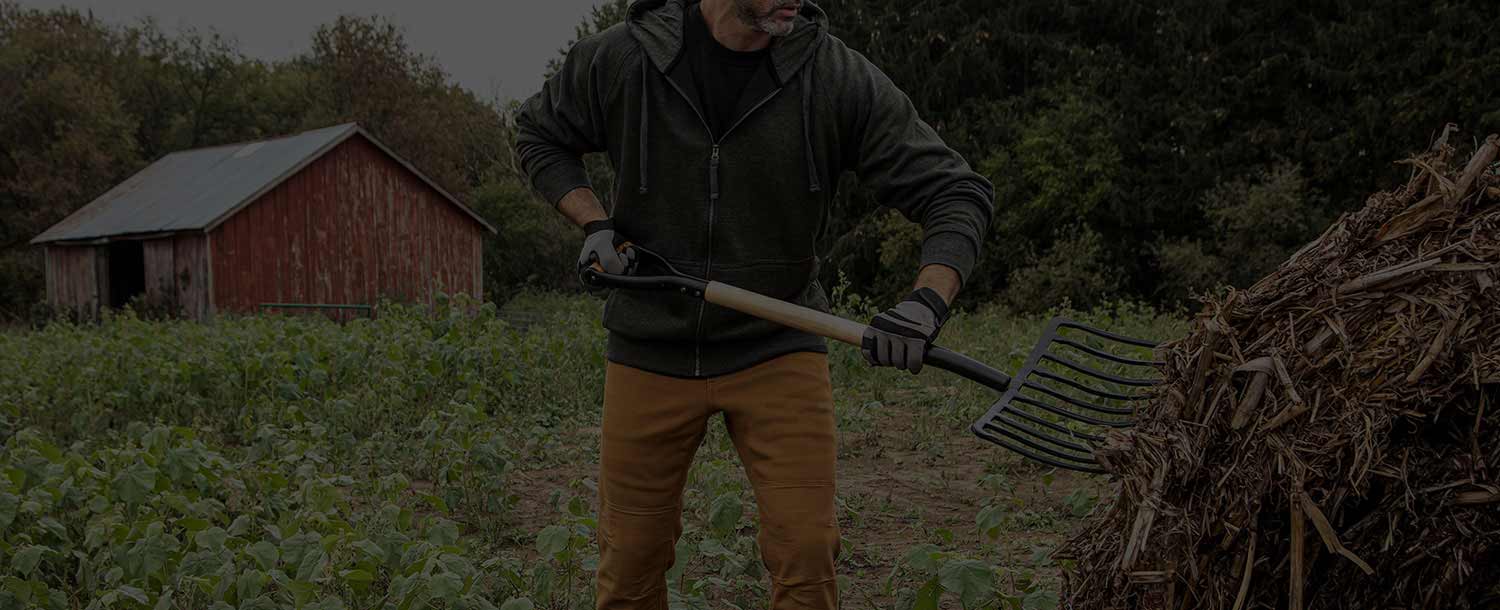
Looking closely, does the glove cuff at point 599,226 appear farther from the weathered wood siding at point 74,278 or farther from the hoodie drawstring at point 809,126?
the weathered wood siding at point 74,278

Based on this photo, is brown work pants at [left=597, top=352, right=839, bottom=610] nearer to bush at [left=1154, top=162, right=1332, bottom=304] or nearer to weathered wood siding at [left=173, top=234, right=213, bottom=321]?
bush at [left=1154, top=162, right=1332, bottom=304]

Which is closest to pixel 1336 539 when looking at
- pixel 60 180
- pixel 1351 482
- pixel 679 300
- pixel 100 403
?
pixel 1351 482

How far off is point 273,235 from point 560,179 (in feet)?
68.8

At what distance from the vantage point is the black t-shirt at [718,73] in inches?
116

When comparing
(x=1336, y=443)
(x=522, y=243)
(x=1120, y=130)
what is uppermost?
(x=1120, y=130)

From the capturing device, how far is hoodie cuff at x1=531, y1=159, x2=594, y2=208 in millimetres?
3213

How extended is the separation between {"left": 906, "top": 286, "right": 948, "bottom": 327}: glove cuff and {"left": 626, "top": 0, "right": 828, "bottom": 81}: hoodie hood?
25.4 inches

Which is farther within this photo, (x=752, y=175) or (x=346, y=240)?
(x=346, y=240)

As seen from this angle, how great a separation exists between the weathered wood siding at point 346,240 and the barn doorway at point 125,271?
5.75 metres

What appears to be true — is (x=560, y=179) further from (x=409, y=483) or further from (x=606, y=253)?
(x=409, y=483)

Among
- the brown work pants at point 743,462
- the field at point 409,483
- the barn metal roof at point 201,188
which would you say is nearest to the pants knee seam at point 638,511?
the brown work pants at point 743,462

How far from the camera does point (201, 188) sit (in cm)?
2412

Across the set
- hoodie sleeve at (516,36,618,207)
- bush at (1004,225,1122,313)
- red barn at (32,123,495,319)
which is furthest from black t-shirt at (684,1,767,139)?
bush at (1004,225,1122,313)

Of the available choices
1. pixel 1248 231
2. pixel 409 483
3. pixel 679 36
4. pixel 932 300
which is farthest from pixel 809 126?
pixel 1248 231
